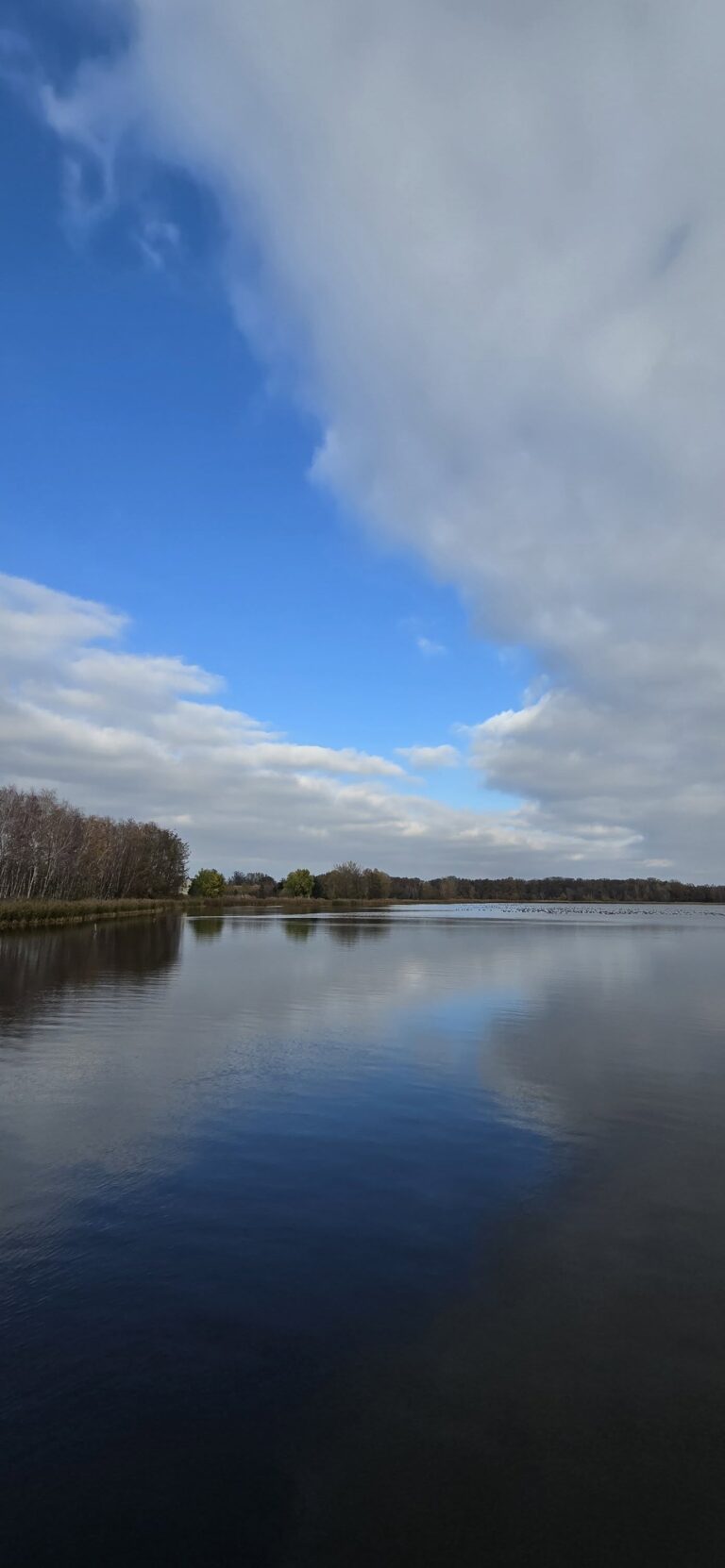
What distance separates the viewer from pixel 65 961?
28766 mm

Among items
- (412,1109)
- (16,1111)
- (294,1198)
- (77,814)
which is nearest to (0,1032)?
(16,1111)

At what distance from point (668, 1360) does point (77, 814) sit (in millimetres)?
83404

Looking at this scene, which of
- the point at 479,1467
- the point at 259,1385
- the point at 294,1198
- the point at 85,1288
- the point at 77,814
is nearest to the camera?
the point at 479,1467

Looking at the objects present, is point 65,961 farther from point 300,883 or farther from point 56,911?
point 300,883

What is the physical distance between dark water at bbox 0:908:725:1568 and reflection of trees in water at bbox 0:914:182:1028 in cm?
729

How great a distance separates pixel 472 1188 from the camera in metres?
7.64

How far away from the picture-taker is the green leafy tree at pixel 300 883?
157 metres

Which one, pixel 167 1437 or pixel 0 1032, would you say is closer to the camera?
pixel 167 1437

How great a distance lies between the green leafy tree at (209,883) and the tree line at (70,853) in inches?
1325

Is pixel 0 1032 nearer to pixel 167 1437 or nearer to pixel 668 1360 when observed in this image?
pixel 167 1437

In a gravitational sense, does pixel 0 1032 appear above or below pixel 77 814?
below

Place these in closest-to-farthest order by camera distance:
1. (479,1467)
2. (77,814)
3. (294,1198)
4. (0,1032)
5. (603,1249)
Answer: (479,1467)
(603,1249)
(294,1198)
(0,1032)
(77,814)

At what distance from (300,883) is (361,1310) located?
153 m

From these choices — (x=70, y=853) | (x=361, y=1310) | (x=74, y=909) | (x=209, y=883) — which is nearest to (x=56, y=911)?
(x=74, y=909)
